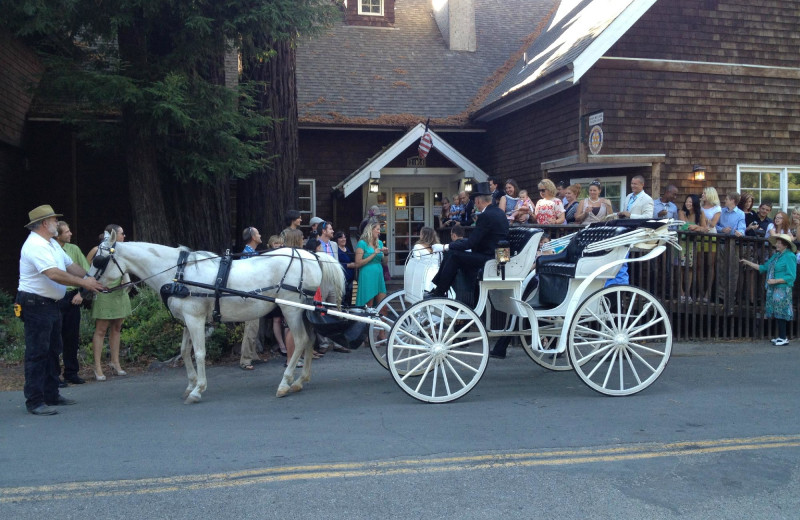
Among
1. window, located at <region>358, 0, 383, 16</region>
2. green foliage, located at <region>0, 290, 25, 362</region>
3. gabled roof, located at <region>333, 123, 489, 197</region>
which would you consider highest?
window, located at <region>358, 0, 383, 16</region>

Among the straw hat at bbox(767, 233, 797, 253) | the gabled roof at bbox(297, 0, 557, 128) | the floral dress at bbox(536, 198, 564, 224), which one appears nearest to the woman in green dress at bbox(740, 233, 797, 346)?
the straw hat at bbox(767, 233, 797, 253)

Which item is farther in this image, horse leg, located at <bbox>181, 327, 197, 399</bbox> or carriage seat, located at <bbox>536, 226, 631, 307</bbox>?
carriage seat, located at <bbox>536, 226, 631, 307</bbox>

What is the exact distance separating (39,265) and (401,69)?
44.5 feet

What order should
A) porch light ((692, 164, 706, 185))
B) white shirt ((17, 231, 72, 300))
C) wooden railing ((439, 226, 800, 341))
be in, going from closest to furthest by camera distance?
white shirt ((17, 231, 72, 300)), wooden railing ((439, 226, 800, 341)), porch light ((692, 164, 706, 185))

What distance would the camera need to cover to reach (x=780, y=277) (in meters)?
10.9

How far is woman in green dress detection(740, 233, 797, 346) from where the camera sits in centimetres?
1086

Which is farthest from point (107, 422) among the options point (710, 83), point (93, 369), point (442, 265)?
point (710, 83)

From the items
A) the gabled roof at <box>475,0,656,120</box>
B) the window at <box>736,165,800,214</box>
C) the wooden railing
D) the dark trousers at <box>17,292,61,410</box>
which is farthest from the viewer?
the window at <box>736,165,800,214</box>

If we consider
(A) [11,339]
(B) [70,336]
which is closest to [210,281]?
(B) [70,336]

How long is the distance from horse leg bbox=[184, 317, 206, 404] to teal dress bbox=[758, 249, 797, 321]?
8855 mm

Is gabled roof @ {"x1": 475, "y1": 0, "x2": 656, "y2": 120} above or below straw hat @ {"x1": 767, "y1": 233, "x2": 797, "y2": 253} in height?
above

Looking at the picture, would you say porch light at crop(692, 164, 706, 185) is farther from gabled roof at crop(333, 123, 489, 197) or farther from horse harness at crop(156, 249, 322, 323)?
horse harness at crop(156, 249, 322, 323)

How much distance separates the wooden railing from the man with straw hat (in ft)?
26.6

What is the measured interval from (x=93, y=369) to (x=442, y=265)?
4.98m
